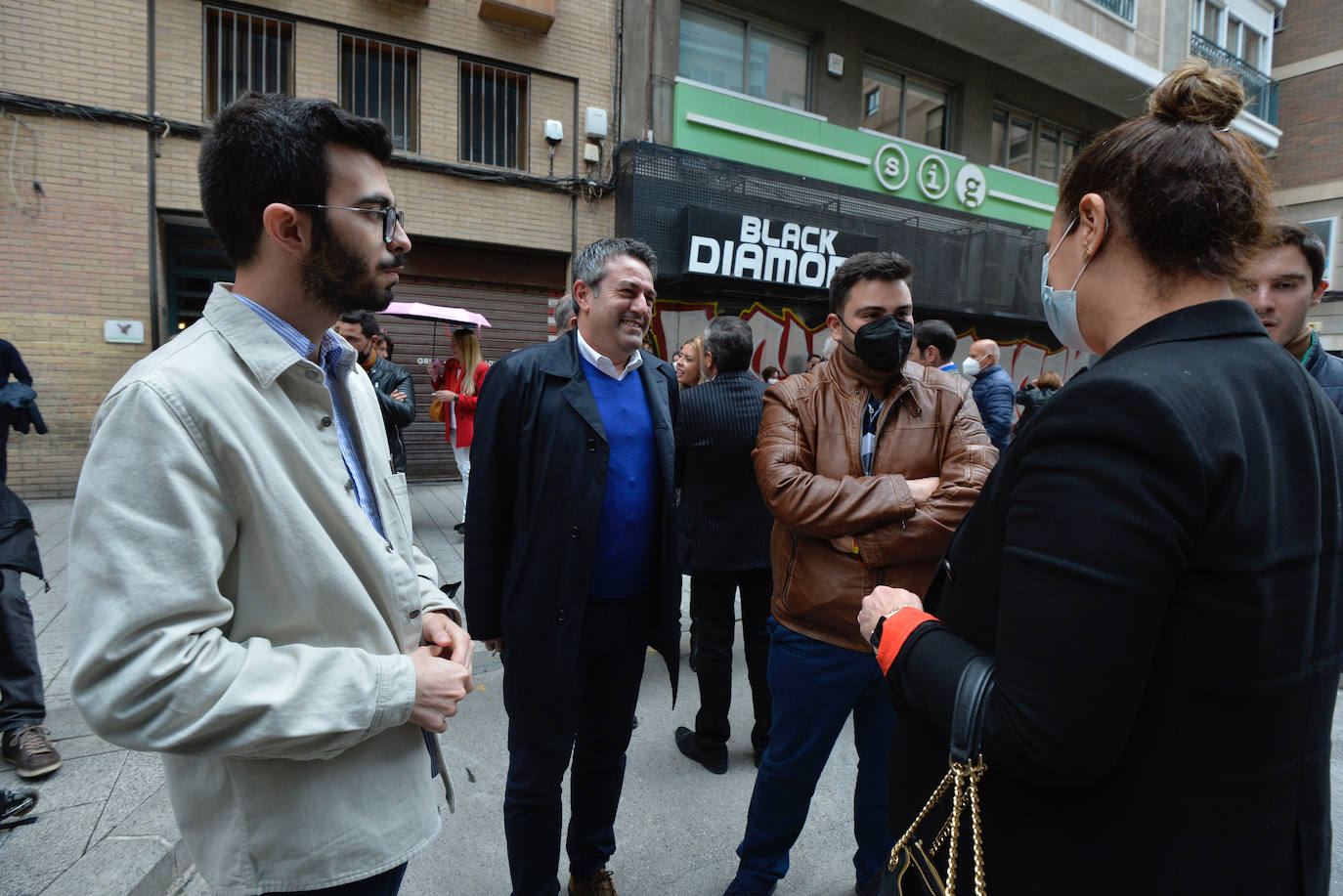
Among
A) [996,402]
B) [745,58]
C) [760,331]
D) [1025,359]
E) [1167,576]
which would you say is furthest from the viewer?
[1025,359]

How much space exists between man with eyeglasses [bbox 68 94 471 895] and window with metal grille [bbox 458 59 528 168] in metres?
9.13

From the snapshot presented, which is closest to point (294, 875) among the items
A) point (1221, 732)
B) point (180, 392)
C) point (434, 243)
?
point (180, 392)

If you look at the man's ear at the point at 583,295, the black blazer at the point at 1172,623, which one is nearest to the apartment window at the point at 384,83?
the man's ear at the point at 583,295

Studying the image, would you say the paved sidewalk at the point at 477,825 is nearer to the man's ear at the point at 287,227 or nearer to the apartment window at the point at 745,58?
the man's ear at the point at 287,227

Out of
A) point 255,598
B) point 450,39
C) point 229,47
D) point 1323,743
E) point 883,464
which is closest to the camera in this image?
point 1323,743

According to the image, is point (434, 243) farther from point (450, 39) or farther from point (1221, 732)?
point (1221, 732)

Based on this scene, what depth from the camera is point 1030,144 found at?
14492mm

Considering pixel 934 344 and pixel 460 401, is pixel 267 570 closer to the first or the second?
pixel 934 344

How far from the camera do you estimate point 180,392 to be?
3.59ft

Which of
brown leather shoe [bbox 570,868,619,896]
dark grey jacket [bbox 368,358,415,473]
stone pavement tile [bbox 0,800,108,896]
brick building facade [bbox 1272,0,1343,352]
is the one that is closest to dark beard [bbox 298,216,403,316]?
brown leather shoe [bbox 570,868,619,896]

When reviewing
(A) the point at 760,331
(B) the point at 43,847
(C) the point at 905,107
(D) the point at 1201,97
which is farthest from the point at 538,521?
(C) the point at 905,107

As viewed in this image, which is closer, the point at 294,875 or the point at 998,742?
the point at 998,742

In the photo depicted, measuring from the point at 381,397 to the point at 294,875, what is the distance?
14.9ft

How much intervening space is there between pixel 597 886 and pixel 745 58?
11578mm
